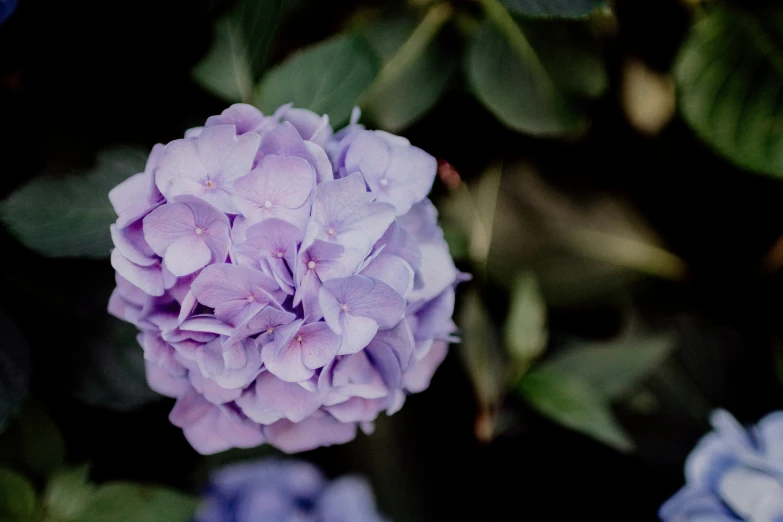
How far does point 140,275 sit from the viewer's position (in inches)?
17.7

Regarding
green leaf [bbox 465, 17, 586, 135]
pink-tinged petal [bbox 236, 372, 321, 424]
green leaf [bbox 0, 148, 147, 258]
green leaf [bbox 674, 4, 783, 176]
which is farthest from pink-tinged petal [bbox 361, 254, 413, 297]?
green leaf [bbox 674, 4, 783, 176]

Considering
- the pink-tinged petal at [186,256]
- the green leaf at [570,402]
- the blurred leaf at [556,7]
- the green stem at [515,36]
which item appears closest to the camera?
the pink-tinged petal at [186,256]

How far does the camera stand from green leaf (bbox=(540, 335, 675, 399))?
2.58 ft

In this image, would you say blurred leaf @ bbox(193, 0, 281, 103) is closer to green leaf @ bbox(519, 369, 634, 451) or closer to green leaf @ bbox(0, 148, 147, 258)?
green leaf @ bbox(0, 148, 147, 258)

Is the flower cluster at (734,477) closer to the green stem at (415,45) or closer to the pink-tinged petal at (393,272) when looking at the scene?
the pink-tinged petal at (393,272)

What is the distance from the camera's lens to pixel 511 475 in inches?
33.2

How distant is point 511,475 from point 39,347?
608mm

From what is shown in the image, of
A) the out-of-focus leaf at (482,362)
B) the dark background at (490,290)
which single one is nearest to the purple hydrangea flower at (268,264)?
the dark background at (490,290)

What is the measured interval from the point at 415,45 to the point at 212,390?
513mm

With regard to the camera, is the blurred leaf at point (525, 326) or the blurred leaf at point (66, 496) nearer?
the blurred leaf at point (66, 496)

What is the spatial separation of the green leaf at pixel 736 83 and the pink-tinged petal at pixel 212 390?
23.7 inches

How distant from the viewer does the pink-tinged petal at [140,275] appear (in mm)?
443

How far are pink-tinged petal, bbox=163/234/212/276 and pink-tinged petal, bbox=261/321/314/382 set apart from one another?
0.25 ft

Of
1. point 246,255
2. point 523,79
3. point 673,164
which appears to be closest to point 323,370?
point 246,255
